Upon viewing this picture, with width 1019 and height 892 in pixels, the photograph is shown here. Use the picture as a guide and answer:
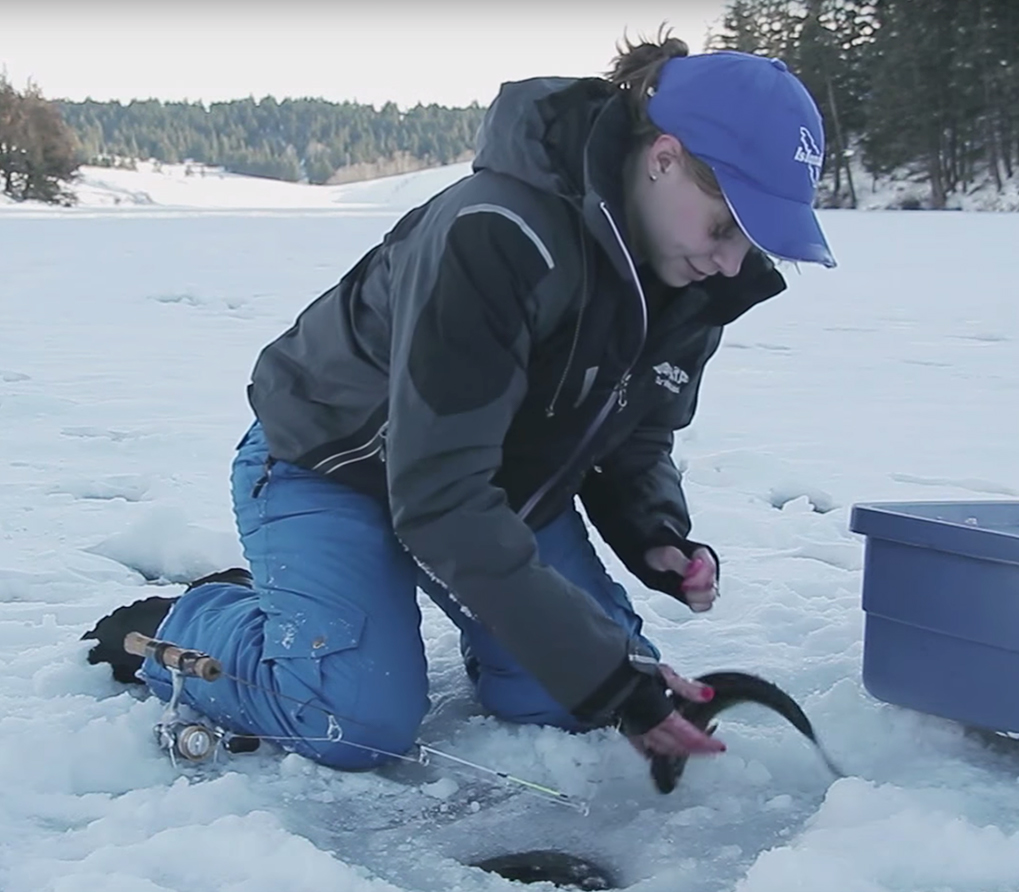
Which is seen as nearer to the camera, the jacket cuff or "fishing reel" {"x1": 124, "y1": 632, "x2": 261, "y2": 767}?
the jacket cuff

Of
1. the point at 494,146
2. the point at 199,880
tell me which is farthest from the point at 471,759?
the point at 494,146

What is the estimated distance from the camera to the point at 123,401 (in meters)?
4.53

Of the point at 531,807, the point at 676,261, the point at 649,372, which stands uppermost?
the point at 676,261

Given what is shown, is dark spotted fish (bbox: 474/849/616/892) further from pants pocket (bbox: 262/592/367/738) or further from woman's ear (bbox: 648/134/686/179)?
woman's ear (bbox: 648/134/686/179)

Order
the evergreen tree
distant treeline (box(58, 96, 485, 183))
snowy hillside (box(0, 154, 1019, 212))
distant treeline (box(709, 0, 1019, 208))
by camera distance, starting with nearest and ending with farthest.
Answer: snowy hillside (box(0, 154, 1019, 212))
distant treeline (box(709, 0, 1019, 208))
the evergreen tree
distant treeline (box(58, 96, 485, 183))

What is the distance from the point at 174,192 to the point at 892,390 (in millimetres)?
47084

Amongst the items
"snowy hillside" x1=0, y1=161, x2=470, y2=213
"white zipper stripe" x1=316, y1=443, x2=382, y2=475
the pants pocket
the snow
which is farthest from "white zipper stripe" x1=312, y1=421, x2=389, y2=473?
"snowy hillside" x1=0, y1=161, x2=470, y2=213

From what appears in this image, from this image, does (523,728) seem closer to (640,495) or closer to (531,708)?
(531,708)

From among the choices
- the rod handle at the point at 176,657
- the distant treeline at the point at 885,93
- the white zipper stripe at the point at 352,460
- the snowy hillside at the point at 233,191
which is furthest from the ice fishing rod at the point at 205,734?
the snowy hillside at the point at 233,191

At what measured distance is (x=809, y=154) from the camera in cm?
162

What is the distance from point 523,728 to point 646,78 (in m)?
1.00

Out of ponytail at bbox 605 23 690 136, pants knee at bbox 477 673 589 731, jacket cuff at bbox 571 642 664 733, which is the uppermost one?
ponytail at bbox 605 23 690 136

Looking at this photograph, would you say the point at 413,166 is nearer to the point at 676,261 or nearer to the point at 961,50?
the point at 961,50

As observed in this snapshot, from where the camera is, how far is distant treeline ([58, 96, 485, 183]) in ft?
281
